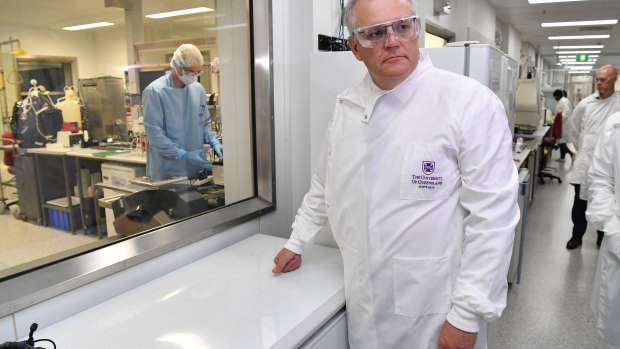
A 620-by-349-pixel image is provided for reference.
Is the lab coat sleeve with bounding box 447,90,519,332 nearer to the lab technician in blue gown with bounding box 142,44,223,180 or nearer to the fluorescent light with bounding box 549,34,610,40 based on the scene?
the lab technician in blue gown with bounding box 142,44,223,180

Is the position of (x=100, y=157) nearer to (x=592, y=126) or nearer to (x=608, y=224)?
(x=608, y=224)

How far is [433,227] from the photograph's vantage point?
1132mm

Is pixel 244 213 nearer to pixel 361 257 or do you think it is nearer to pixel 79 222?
pixel 361 257

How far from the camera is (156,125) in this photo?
2.72 metres

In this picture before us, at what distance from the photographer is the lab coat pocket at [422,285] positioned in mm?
1143

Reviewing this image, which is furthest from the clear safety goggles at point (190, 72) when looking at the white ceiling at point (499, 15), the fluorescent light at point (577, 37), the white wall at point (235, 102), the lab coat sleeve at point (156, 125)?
the fluorescent light at point (577, 37)

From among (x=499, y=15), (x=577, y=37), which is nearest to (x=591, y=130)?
(x=499, y=15)

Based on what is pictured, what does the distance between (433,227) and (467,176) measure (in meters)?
0.17

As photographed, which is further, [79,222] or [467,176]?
[79,222]

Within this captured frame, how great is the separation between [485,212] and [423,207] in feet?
0.52

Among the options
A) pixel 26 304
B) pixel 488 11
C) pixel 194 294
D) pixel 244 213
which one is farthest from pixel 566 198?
pixel 26 304

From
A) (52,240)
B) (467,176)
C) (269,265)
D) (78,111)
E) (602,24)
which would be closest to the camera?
(467,176)

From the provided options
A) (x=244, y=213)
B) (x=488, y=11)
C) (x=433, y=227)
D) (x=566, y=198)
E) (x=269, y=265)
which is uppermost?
(x=488, y=11)

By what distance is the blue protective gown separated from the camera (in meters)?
2.71
